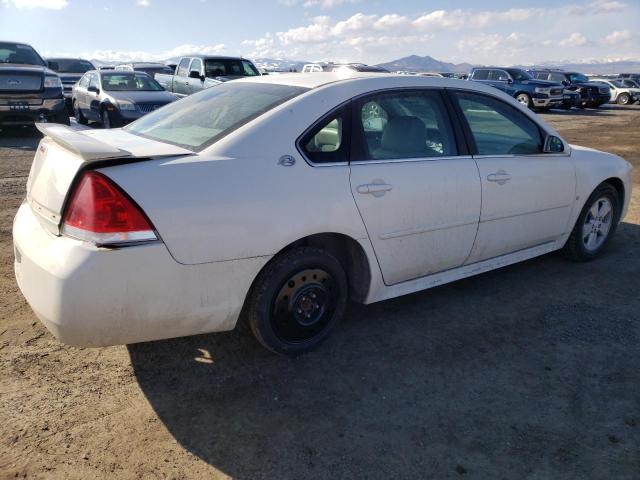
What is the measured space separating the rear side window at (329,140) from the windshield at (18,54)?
37.5 ft

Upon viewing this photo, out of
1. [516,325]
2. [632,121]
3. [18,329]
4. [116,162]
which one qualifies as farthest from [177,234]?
[632,121]

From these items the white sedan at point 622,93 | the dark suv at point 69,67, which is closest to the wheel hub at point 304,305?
Answer: the dark suv at point 69,67

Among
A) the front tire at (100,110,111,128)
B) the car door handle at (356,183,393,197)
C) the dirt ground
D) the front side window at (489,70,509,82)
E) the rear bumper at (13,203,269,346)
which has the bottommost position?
the dirt ground

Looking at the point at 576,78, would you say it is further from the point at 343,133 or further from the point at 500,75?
the point at 343,133

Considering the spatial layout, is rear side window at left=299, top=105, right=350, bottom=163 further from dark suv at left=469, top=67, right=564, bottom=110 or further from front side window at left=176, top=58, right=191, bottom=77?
dark suv at left=469, top=67, right=564, bottom=110

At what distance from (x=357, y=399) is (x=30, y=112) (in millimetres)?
10499

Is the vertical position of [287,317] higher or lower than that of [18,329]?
higher

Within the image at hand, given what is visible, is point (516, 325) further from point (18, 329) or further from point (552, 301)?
point (18, 329)

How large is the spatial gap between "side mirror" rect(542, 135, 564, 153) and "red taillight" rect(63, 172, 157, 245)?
310 cm

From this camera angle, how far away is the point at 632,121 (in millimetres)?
20391

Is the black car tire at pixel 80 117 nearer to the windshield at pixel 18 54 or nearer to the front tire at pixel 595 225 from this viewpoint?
the windshield at pixel 18 54

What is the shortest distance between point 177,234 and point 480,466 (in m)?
1.70

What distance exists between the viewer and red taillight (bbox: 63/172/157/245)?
2352 millimetres

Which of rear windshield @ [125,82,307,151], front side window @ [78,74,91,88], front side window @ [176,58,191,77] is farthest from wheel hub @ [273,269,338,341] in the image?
front side window @ [176,58,191,77]
